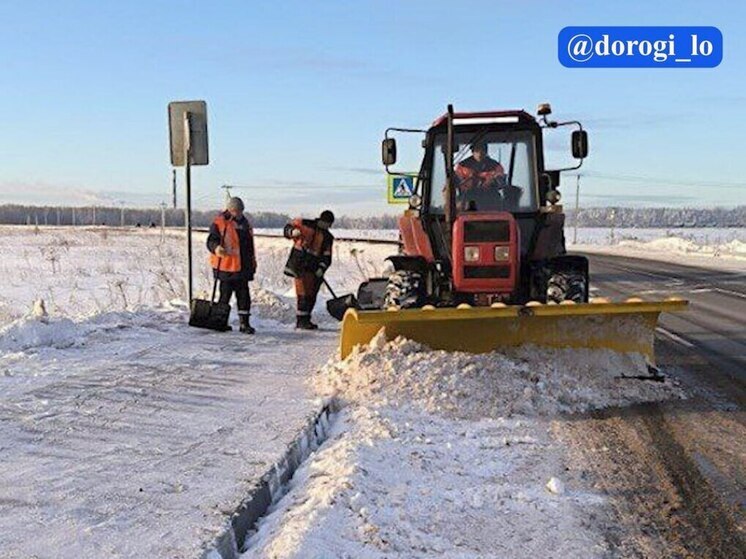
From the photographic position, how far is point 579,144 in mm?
7328

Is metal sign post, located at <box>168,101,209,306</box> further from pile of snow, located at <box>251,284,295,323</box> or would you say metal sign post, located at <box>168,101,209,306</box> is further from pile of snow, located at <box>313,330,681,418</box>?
pile of snow, located at <box>313,330,681,418</box>

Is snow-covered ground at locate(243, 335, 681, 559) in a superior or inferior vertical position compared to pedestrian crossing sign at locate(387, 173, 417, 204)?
inferior

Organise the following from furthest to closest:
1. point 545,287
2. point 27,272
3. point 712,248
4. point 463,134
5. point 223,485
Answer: point 712,248 → point 27,272 → point 463,134 → point 545,287 → point 223,485

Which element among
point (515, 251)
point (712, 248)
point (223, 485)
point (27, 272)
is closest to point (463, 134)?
point (515, 251)

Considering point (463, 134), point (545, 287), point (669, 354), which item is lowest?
point (669, 354)

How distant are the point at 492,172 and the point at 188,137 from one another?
438 centimetres

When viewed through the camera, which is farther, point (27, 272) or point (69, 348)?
point (27, 272)

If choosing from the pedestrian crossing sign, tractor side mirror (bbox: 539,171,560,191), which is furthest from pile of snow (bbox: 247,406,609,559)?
the pedestrian crossing sign

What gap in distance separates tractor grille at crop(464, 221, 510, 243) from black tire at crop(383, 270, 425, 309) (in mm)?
711

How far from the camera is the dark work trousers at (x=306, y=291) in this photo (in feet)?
31.4

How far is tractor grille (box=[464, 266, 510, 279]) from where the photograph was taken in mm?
6492

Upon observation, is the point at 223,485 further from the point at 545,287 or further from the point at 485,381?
the point at 545,287

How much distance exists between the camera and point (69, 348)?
23.6 ft

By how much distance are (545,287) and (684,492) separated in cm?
326
